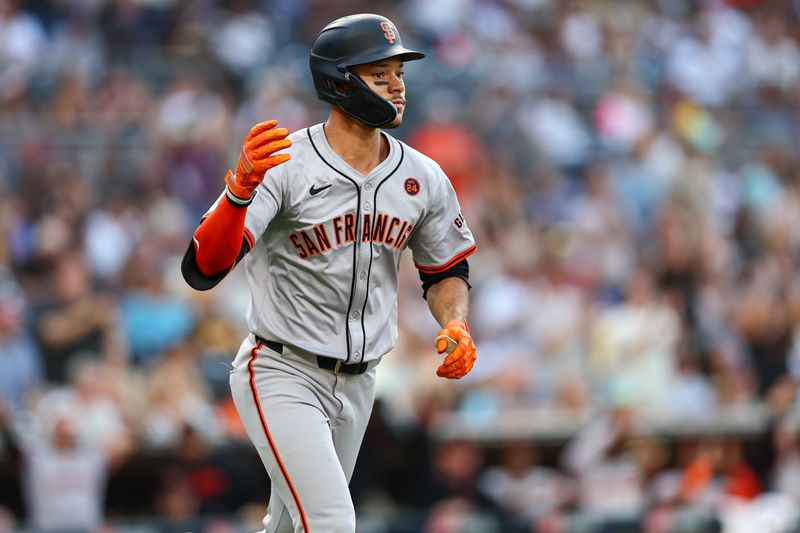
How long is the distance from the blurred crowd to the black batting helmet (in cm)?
413

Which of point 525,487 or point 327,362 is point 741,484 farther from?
→ point 327,362

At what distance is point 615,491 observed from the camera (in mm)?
9633

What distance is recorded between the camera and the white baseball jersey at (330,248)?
4.89m

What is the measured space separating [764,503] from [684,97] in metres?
6.82

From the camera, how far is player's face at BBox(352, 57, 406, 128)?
16.1 ft

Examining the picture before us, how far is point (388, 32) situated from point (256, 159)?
80cm

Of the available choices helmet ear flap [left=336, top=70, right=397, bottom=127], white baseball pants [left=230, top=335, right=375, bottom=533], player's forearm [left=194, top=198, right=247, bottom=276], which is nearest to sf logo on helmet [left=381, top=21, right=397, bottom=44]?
helmet ear flap [left=336, top=70, right=397, bottom=127]

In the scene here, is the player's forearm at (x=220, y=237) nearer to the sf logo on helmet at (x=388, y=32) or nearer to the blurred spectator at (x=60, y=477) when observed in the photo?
the sf logo on helmet at (x=388, y=32)

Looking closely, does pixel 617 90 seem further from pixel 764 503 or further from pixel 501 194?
pixel 764 503

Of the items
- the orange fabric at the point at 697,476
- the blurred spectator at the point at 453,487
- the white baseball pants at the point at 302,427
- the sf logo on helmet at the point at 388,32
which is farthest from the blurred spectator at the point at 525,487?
the sf logo on helmet at the point at 388,32

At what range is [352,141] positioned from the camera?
504cm

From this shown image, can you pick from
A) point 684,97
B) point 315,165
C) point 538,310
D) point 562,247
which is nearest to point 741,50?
point 684,97

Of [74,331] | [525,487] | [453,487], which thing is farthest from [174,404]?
[525,487]

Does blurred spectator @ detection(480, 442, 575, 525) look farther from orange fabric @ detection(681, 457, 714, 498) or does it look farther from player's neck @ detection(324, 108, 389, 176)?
player's neck @ detection(324, 108, 389, 176)
